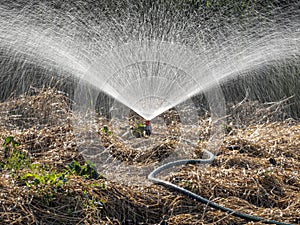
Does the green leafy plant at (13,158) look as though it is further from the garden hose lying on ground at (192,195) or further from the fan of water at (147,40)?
the fan of water at (147,40)

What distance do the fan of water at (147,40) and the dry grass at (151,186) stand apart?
131 centimetres

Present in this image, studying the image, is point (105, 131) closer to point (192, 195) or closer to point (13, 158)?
point (13, 158)

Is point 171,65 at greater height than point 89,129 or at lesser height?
greater

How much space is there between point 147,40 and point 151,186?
12.4 ft

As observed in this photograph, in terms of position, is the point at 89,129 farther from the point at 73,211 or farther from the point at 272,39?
the point at 272,39

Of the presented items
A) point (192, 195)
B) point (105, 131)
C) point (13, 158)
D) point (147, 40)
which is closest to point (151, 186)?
point (192, 195)

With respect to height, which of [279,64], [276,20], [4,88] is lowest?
[4,88]

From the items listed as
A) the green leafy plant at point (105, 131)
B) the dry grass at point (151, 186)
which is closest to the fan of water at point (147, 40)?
the green leafy plant at point (105, 131)

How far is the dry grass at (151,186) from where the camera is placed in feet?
10.9

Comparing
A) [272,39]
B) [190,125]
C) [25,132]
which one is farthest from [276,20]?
[25,132]

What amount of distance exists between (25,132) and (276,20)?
5161 millimetres

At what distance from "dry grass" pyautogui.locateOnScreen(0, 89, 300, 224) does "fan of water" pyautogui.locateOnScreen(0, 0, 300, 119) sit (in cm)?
131

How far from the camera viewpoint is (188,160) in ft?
14.0

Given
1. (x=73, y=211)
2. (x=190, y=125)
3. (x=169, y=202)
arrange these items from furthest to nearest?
(x=190, y=125) → (x=169, y=202) → (x=73, y=211)
